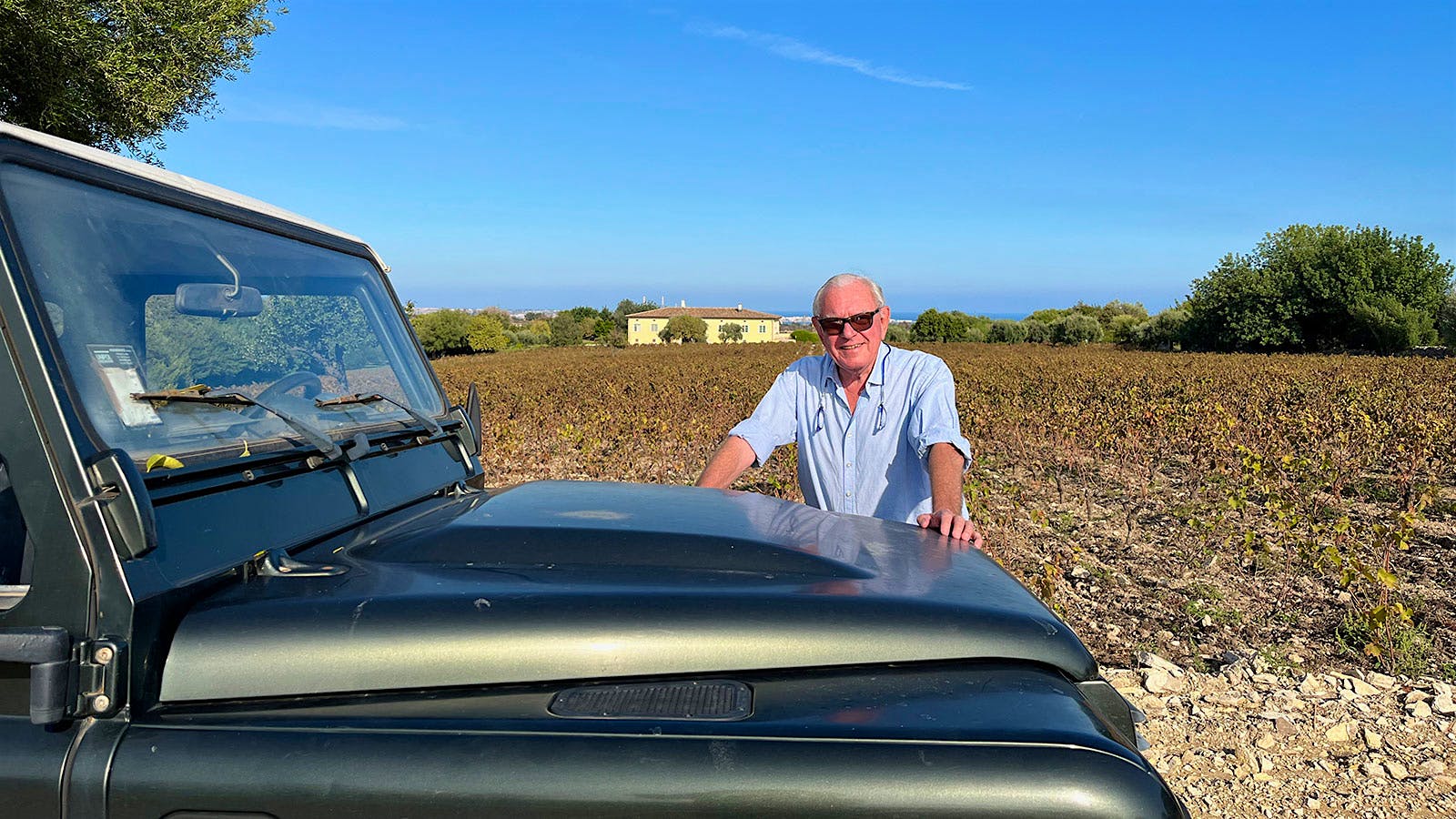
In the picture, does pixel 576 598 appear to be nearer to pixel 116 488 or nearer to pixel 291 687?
pixel 291 687

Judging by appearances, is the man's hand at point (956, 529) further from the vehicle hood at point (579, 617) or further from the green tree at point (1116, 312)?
the green tree at point (1116, 312)

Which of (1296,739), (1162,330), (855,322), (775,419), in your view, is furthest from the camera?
(1162,330)

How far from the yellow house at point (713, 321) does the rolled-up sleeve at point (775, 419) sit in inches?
3876

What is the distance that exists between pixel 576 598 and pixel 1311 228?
2420 inches

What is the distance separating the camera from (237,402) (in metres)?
1.82

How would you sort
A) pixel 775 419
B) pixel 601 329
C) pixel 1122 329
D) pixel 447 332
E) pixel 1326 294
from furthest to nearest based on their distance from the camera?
pixel 601 329 < pixel 447 332 < pixel 1122 329 < pixel 1326 294 < pixel 775 419

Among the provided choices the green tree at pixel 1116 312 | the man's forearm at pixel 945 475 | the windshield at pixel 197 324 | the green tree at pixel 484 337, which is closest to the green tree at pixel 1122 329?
the green tree at pixel 1116 312

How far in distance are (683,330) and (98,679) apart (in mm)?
90791

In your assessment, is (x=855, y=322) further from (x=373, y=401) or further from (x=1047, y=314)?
(x=1047, y=314)

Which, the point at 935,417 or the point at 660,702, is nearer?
the point at 660,702

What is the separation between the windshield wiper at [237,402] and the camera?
1.69m

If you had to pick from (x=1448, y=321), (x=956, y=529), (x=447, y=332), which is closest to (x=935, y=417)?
(x=956, y=529)

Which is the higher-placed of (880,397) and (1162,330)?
(1162,330)

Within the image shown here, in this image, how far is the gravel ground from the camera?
346cm
